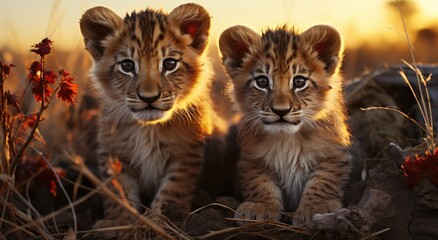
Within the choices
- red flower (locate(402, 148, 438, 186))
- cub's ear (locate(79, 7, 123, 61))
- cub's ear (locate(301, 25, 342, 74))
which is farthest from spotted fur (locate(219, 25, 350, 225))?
cub's ear (locate(79, 7, 123, 61))

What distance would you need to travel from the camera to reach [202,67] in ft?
16.9

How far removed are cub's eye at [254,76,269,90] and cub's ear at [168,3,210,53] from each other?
2.23 feet

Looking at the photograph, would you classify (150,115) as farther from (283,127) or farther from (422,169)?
(422,169)

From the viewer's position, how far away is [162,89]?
4.57m

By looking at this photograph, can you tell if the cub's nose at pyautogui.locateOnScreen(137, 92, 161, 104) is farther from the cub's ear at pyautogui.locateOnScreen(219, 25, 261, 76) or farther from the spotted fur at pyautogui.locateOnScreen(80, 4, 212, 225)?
the cub's ear at pyautogui.locateOnScreen(219, 25, 261, 76)

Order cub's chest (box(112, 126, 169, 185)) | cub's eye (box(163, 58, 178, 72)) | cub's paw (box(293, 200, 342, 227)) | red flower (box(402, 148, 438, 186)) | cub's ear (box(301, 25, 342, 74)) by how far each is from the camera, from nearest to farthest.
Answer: red flower (box(402, 148, 438, 186)), cub's paw (box(293, 200, 342, 227)), cub's ear (box(301, 25, 342, 74)), cub's eye (box(163, 58, 178, 72)), cub's chest (box(112, 126, 169, 185))

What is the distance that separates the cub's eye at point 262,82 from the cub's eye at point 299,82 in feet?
0.67

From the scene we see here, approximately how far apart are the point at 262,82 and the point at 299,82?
27 centimetres

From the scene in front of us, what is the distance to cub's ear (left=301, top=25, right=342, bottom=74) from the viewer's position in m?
4.65

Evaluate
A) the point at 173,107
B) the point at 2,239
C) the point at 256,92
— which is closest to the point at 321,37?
the point at 256,92

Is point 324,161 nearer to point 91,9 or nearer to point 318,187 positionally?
point 318,187

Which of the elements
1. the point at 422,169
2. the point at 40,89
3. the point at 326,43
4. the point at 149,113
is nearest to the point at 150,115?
the point at 149,113

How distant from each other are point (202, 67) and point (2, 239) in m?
2.12

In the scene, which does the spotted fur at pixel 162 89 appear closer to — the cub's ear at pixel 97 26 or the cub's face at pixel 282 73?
the cub's ear at pixel 97 26
